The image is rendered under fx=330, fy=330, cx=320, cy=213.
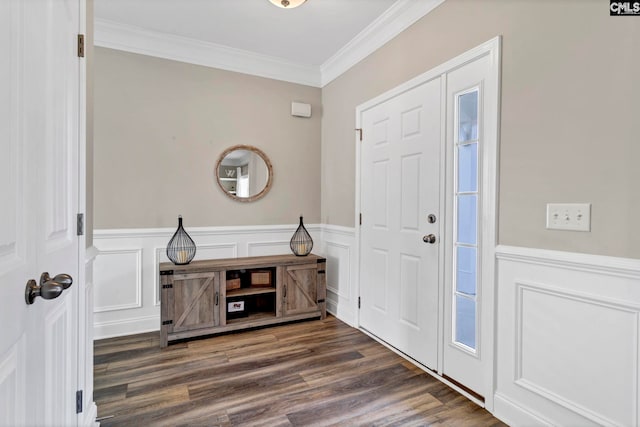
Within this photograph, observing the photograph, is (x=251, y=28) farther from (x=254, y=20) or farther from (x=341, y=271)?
(x=341, y=271)

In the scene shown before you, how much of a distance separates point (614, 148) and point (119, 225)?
3.43 metres

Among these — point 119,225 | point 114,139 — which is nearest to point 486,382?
point 119,225

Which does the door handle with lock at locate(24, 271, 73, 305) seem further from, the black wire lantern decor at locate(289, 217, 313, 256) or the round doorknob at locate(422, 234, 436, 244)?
the black wire lantern decor at locate(289, 217, 313, 256)

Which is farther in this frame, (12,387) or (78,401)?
(78,401)

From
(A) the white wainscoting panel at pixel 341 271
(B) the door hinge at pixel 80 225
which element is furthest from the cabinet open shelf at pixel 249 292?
(B) the door hinge at pixel 80 225

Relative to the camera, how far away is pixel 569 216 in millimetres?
1534

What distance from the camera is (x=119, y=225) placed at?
2.95 metres

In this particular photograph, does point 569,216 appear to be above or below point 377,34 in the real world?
below

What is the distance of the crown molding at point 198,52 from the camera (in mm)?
2877

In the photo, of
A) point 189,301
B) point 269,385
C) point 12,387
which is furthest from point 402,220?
point 12,387

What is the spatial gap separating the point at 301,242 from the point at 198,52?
2.13 meters

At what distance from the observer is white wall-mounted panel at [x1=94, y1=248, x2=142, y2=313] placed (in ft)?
9.50

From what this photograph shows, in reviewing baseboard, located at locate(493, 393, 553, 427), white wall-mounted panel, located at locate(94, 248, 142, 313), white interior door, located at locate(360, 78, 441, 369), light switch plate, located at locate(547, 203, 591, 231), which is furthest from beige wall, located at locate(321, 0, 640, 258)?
white wall-mounted panel, located at locate(94, 248, 142, 313)

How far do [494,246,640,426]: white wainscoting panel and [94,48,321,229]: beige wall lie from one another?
93.3 inches
